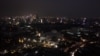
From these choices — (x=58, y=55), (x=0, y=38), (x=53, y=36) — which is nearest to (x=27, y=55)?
(x=58, y=55)

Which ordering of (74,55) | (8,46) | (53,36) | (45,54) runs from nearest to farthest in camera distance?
1. (45,54)
2. (74,55)
3. (8,46)
4. (53,36)

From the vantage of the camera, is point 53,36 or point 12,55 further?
point 53,36

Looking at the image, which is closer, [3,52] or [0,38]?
[3,52]

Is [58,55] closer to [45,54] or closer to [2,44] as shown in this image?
[45,54]

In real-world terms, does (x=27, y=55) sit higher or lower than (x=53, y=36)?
higher

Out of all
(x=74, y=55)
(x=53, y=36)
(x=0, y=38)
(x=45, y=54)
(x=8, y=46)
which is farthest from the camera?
(x=53, y=36)

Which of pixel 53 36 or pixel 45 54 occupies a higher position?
pixel 45 54

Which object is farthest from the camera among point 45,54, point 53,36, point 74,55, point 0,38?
point 53,36

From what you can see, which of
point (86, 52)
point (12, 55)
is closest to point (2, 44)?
point (12, 55)

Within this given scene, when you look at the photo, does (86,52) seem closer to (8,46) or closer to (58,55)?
(58,55)
